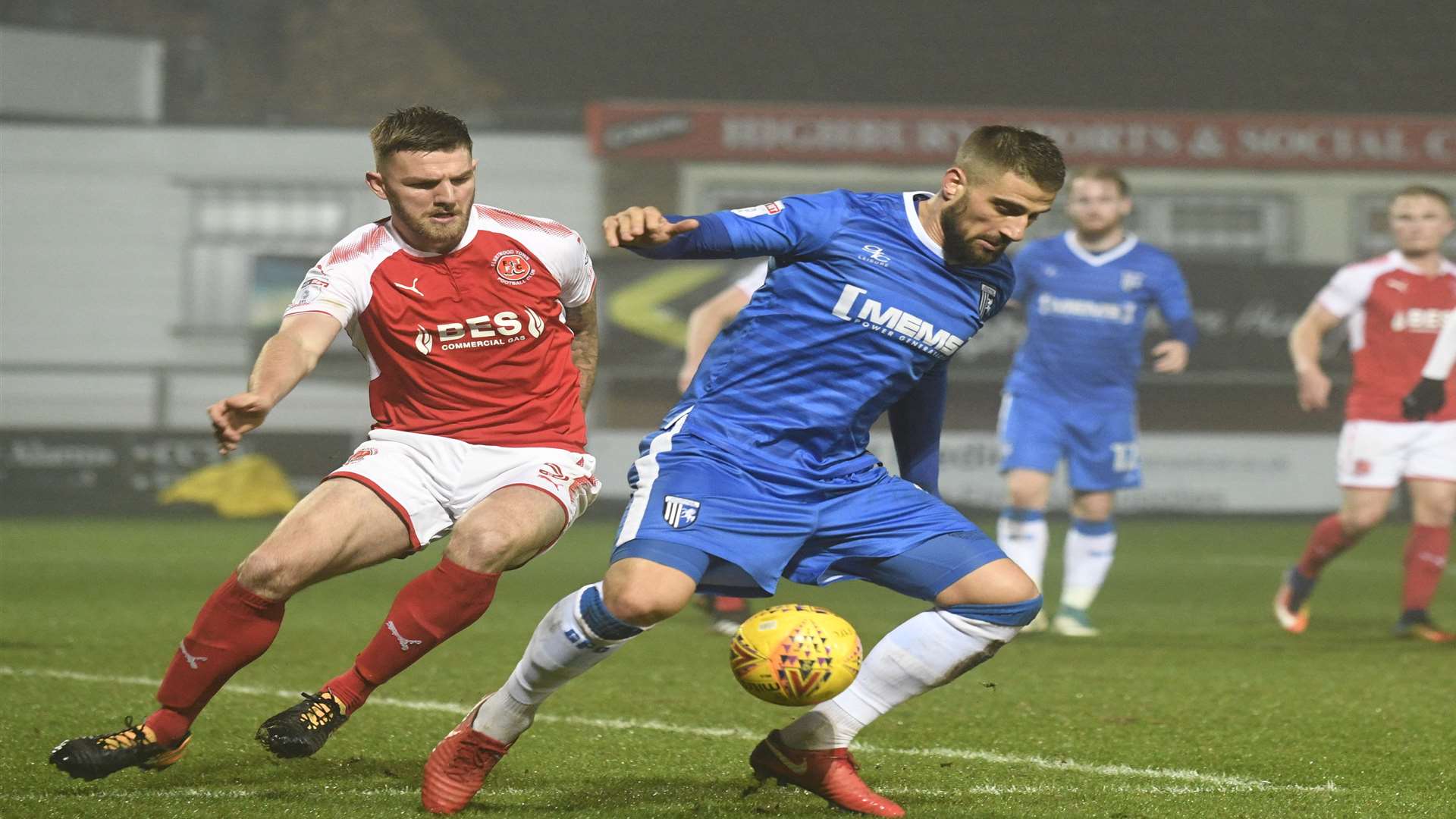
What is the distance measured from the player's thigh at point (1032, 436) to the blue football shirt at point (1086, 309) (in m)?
0.07

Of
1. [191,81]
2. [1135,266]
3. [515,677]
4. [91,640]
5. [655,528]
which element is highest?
[191,81]

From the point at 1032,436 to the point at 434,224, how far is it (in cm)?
438

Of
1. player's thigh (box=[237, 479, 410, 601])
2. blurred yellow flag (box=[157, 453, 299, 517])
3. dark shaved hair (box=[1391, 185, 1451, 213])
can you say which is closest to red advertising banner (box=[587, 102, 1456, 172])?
blurred yellow flag (box=[157, 453, 299, 517])

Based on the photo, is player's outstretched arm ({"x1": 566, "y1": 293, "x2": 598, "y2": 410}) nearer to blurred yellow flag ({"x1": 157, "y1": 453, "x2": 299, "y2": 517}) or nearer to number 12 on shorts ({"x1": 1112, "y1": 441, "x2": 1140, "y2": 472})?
number 12 on shorts ({"x1": 1112, "y1": 441, "x2": 1140, "y2": 472})

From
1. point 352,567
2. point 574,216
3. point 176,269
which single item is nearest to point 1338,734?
point 352,567

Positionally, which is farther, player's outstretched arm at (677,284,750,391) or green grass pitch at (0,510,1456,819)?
player's outstretched arm at (677,284,750,391)

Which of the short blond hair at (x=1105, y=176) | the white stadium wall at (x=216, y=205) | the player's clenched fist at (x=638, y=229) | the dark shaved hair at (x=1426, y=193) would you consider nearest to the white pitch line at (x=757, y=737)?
the player's clenched fist at (x=638, y=229)

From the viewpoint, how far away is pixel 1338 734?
575 centimetres

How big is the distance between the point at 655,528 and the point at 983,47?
23367 mm

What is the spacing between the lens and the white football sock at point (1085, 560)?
8.85 meters

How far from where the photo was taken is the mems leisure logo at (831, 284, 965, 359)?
4.53m

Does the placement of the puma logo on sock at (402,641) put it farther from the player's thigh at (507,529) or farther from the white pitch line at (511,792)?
the white pitch line at (511,792)

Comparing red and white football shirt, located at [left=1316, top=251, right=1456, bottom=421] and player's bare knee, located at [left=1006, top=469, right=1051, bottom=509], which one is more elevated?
red and white football shirt, located at [left=1316, top=251, right=1456, bottom=421]

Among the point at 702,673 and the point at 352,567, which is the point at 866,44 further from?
the point at 352,567
